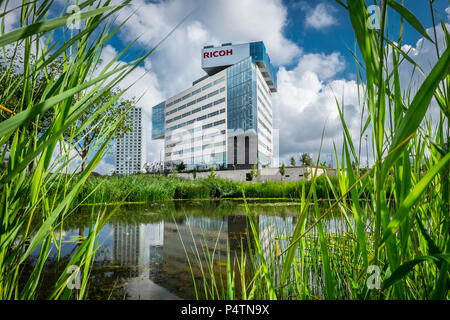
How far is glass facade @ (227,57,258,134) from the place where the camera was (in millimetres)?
30047

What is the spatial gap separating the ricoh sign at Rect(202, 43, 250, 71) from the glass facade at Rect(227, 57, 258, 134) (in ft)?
8.63

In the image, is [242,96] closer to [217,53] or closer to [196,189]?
[217,53]

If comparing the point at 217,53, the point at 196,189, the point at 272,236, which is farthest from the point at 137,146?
the point at 217,53

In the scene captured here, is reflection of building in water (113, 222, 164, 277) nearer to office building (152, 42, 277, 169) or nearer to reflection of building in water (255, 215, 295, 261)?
reflection of building in water (255, 215, 295, 261)

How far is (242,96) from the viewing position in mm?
31000

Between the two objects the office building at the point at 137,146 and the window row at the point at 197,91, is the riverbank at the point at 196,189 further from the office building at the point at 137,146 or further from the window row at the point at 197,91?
the window row at the point at 197,91

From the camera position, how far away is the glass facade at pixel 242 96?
30047mm

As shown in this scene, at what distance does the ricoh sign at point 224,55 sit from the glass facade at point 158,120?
13.6 metres

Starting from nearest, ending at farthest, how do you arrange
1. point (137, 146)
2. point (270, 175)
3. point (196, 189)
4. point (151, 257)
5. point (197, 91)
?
point (151, 257)
point (137, 146)
point (196, 189)
point (270, 175)
point (197, 91)

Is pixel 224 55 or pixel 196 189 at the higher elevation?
pixel 224 55

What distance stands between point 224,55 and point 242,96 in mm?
7666

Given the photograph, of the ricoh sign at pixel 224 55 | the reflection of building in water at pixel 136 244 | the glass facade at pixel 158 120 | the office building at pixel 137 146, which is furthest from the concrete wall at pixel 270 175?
the glass facade at pixel 158 120
